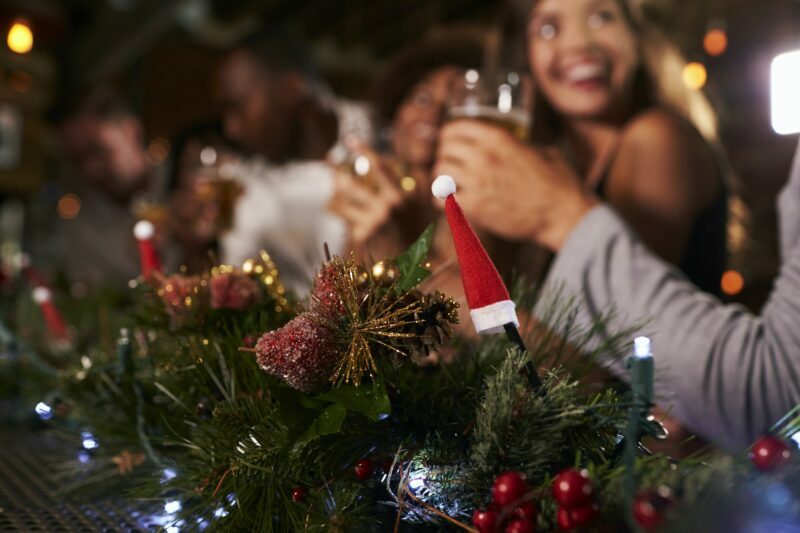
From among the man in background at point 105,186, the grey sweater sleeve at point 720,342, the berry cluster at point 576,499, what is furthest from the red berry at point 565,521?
the man in background at point 105,186

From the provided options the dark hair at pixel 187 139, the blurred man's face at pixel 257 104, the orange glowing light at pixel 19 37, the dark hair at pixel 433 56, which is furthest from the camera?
the dark hair at pixel 187 139

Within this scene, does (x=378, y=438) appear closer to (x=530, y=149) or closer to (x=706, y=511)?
(x=706, y=511)

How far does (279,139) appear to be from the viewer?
1758 mm

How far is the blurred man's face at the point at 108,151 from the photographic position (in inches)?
93.3

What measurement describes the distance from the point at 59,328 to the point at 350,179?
44cm

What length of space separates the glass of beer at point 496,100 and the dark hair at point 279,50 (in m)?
1.02

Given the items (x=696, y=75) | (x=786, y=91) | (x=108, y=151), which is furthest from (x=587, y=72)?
(x=108, y=151)

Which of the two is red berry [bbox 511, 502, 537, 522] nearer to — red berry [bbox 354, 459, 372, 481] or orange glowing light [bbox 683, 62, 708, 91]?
red berry [bbox 354, 459, 372, 481]

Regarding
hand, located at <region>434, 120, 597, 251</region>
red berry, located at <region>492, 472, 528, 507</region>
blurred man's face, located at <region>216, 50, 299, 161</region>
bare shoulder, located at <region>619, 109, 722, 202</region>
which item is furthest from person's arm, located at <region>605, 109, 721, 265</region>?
blurred man's face, located at <region>216, 50, 299, 161</region>

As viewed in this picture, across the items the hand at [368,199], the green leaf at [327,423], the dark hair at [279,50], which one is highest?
the dark hair at [279,50]

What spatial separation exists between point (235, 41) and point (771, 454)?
2.01 m

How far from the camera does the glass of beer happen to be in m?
0.77

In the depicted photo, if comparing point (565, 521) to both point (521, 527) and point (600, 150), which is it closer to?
point (521, 527)

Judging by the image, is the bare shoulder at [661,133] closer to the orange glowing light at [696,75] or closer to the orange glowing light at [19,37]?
the orange glowing light at [696,75]
